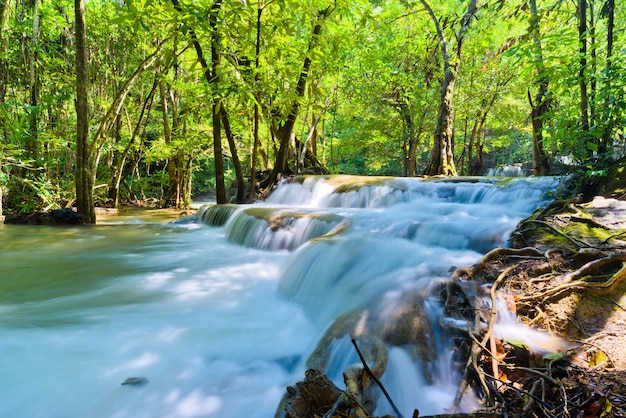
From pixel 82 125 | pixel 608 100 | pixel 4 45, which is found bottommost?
pixel 608 100

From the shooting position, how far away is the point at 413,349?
2.30 meters

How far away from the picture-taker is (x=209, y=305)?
3.57 m

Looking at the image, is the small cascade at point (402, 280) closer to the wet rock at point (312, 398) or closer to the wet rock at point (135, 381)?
the wet rock at point (312, 398)

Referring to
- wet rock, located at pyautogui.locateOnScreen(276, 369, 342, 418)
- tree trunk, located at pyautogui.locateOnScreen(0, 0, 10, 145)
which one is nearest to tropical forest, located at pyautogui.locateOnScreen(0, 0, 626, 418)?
A: wet rock, located at pyautogui.locateOnScreen(276, 369, 342, 418)

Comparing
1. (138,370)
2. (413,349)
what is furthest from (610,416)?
(138,370)

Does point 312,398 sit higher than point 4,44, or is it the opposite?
point 4,44

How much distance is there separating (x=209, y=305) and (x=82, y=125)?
5.94m

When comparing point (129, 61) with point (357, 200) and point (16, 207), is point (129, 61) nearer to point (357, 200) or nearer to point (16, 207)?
point (16, 207)

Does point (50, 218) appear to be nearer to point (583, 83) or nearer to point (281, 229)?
point (281, 229)

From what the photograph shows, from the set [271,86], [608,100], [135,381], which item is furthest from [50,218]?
[608,100]

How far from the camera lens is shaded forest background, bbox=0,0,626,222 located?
518 cm

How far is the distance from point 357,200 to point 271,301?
5.52 meters

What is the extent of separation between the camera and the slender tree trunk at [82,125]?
6820 millimetres

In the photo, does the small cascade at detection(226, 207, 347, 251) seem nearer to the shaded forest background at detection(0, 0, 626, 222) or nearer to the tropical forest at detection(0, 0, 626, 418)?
the tropical forest at detection(0, 0, 626, 418)
